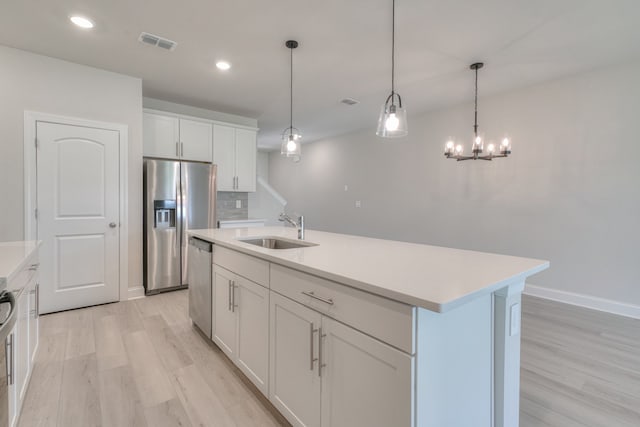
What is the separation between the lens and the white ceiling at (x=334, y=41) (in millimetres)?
2258

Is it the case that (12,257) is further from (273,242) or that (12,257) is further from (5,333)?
(273,242)

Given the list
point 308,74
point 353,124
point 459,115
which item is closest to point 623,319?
point 459,115

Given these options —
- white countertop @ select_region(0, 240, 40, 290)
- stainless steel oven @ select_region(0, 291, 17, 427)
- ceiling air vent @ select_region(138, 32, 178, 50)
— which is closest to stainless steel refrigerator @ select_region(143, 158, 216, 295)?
ceiling air vent @ select_region(138, 32, 178, 50)

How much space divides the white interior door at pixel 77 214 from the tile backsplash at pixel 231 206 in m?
1.65

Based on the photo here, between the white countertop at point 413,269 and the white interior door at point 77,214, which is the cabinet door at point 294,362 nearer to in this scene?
the white countertop at point 413,269

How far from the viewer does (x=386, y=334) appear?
3.47 ft

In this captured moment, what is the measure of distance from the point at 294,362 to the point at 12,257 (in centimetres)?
160

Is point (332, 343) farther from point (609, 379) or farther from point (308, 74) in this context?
point (308, 74)

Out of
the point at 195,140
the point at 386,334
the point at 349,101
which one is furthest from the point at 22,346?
the point at 349,101

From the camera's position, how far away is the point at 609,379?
2.02 m

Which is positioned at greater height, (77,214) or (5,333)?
(77,214)

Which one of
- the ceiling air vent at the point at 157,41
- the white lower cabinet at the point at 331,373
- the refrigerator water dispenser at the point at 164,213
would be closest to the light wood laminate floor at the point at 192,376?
the white lower cabinet at the point at 331,373

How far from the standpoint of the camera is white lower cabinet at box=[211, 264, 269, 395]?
176 centimetres

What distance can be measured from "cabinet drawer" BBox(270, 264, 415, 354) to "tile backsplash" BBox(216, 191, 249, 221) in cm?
367
